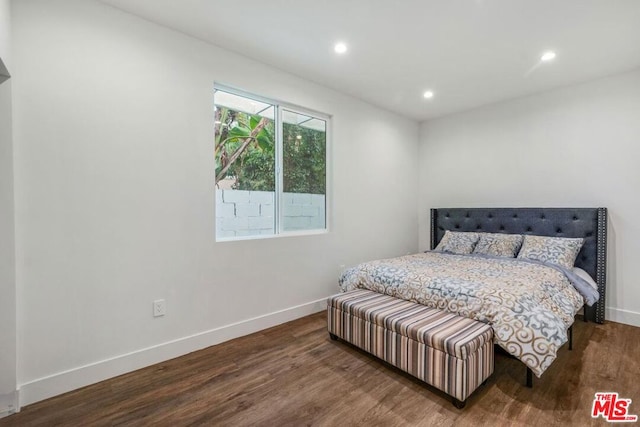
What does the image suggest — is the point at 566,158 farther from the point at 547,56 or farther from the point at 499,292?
the point at 499,292

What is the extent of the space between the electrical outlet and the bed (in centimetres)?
159

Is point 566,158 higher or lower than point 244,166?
higher

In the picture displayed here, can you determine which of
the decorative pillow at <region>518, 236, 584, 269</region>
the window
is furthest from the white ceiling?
the decorative pillow at <region>518, 236, 584, 269</region>

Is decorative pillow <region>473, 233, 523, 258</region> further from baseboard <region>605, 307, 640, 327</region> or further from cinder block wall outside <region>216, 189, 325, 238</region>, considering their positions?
cinder block wall outside <region>216, 189, 325, 238</region>

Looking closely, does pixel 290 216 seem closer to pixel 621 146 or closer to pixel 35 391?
pixel 35 391

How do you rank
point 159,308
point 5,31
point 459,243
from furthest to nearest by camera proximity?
point 459,243 < point 159,308 < point 5,31

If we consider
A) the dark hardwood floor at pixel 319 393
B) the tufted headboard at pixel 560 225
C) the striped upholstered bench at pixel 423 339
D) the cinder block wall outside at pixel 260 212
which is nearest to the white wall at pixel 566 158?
the tufted headboard at pixel 560 225

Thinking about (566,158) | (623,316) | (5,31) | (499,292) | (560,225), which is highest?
(5,31)

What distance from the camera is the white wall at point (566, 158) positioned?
2.85 meters

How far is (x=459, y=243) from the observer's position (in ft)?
11.5

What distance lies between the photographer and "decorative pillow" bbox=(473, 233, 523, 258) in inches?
124

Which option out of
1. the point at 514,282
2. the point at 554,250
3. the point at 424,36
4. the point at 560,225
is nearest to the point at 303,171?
the point at 424,36

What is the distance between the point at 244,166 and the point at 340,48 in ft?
4.49

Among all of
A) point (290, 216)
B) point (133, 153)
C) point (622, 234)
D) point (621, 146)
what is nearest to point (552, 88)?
point (621, 146)
